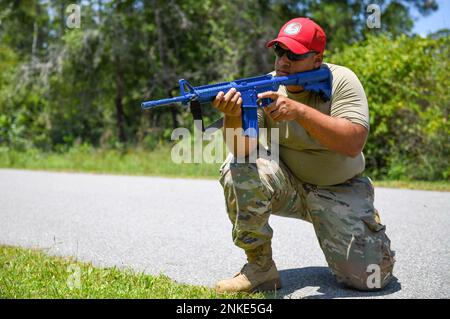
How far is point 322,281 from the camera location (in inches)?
146

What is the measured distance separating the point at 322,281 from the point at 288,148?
0.88m

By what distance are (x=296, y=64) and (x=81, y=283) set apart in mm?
1801

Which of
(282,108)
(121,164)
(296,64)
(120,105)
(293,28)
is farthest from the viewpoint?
(120,105)

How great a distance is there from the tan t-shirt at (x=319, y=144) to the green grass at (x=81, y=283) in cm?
82

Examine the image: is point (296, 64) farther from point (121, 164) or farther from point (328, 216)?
point (121, 164)

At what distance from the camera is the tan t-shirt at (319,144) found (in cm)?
342

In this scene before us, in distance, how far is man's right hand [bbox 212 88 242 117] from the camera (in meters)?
3.27

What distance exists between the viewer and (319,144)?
3518mm

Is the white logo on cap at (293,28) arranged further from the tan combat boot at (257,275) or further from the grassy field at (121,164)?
the grassy field at (121,164)

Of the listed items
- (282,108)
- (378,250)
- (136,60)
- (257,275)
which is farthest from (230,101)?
(136,60)

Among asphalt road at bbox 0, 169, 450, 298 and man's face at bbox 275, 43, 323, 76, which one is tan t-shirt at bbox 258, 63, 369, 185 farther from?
asphalt road at bbox 0, 169, 450, 298

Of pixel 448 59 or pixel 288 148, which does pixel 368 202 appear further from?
pixel 448 59

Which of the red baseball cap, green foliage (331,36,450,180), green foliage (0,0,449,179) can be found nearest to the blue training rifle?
the red baseball cap

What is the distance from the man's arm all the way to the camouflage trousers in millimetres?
356
